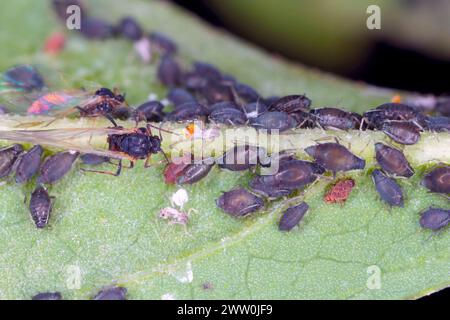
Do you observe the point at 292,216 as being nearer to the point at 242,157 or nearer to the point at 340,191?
the point at 340,191

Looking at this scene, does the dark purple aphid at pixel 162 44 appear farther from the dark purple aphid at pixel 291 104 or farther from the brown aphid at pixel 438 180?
the brown aphid at pixel 438 180

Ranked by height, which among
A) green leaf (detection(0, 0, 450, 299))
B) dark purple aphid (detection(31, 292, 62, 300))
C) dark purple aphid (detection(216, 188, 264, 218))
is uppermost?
dark purple aphid (detection(216, 188, 264, 218))

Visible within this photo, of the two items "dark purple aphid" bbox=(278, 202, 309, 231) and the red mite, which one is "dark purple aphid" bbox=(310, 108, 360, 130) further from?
"dark purple aphid" bbox=(278, 202, 309, 231)

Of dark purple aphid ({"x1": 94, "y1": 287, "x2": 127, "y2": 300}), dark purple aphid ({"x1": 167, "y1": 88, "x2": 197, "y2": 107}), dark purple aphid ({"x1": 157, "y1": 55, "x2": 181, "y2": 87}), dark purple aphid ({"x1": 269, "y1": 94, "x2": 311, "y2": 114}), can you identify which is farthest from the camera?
dark purple aphid ({"x1": 157, "y1": 55, "x2": 181, "y2": 87})

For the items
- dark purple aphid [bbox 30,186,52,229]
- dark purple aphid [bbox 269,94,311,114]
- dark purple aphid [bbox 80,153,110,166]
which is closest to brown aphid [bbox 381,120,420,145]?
dark purple aphid [bbox 269,94,311,114]

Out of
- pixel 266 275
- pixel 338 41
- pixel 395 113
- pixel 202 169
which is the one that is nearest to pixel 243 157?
pixel 202 169

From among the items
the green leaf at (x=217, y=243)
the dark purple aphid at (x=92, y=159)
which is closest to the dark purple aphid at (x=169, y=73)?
the green leaf at (x=217, y=243)
